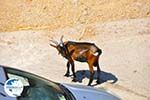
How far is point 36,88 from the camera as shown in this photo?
4.72 metres

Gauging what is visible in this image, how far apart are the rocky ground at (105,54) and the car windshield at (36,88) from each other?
342 centimetres

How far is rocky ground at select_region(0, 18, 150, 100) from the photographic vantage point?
9.28m

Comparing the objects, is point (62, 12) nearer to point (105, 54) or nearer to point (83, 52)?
point (105, 54)

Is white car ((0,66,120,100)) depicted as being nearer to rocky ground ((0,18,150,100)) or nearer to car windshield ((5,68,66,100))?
car windshield ((5,68,66,100))

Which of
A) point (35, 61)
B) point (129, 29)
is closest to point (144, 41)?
point (129, 29)

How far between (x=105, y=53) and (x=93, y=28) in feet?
5.98

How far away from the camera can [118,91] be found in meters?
8.60

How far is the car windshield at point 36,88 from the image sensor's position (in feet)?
14.7

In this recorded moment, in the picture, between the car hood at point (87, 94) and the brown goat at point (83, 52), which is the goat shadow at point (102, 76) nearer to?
the brown goat at point (83, 52)

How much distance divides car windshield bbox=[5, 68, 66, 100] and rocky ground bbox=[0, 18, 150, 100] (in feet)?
11.2

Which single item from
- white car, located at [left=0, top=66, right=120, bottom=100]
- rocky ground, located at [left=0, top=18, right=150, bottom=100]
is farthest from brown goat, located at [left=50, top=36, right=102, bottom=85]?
white car, located at [left=0, top=66, right=120, bottom=100]

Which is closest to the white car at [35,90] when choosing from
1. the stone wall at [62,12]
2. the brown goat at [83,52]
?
the brown goat at [83,52]

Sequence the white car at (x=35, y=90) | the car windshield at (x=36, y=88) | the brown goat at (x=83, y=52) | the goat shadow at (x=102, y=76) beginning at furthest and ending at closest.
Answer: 1. the goat shadow at (x=102, y=76)
2. the brown goat at (x=83, y=52)
3. the car windshield at (x=36, y=88)
4. the white car at (x=35, y=90)

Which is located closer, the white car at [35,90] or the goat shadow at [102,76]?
the white car at [35,90]
